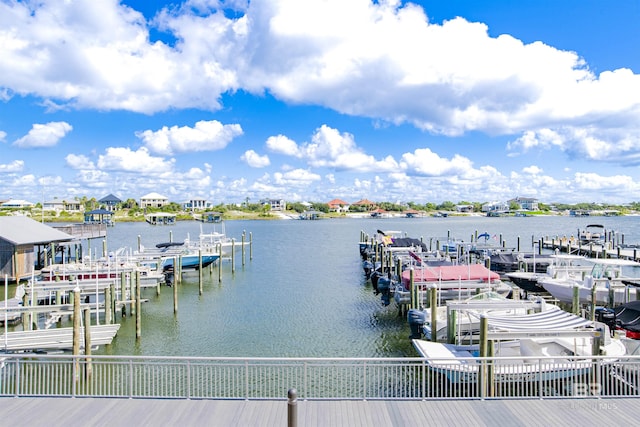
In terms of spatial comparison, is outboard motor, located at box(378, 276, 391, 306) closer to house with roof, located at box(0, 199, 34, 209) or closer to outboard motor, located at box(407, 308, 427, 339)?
outboard motor, located at box(407, 308, 427, 339)

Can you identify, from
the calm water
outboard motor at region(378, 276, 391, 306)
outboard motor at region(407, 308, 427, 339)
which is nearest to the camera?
outboard motor at region(407, 308, 427, 339)

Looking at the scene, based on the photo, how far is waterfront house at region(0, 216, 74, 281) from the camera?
37.0 m

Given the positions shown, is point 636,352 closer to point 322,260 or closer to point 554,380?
point 554,380

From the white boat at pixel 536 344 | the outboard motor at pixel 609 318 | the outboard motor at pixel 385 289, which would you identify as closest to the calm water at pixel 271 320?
the outboard motor at pixel 385 289

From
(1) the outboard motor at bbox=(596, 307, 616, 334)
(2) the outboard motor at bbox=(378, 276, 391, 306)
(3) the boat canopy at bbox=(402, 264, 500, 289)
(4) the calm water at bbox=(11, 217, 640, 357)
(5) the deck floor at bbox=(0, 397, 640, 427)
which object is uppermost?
(3) the boat canopy at bbox=(402, 264, 500, 289)

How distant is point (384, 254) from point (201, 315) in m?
20.3

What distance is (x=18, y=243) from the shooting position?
36.3 m

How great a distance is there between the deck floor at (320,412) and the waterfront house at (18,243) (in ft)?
95.6

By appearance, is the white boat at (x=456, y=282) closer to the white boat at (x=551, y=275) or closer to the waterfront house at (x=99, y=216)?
the white boat at (x=551, y=275)

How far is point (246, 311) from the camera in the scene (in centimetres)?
3153

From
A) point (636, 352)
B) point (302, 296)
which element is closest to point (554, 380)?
point (636, 352)

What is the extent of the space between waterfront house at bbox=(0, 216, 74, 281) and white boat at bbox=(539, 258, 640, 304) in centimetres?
3723

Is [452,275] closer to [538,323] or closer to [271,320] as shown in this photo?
[271,320]

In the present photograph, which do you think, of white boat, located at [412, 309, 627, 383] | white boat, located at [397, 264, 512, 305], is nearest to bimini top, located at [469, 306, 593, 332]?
white boat, located at [412, 309, 627, 383]
